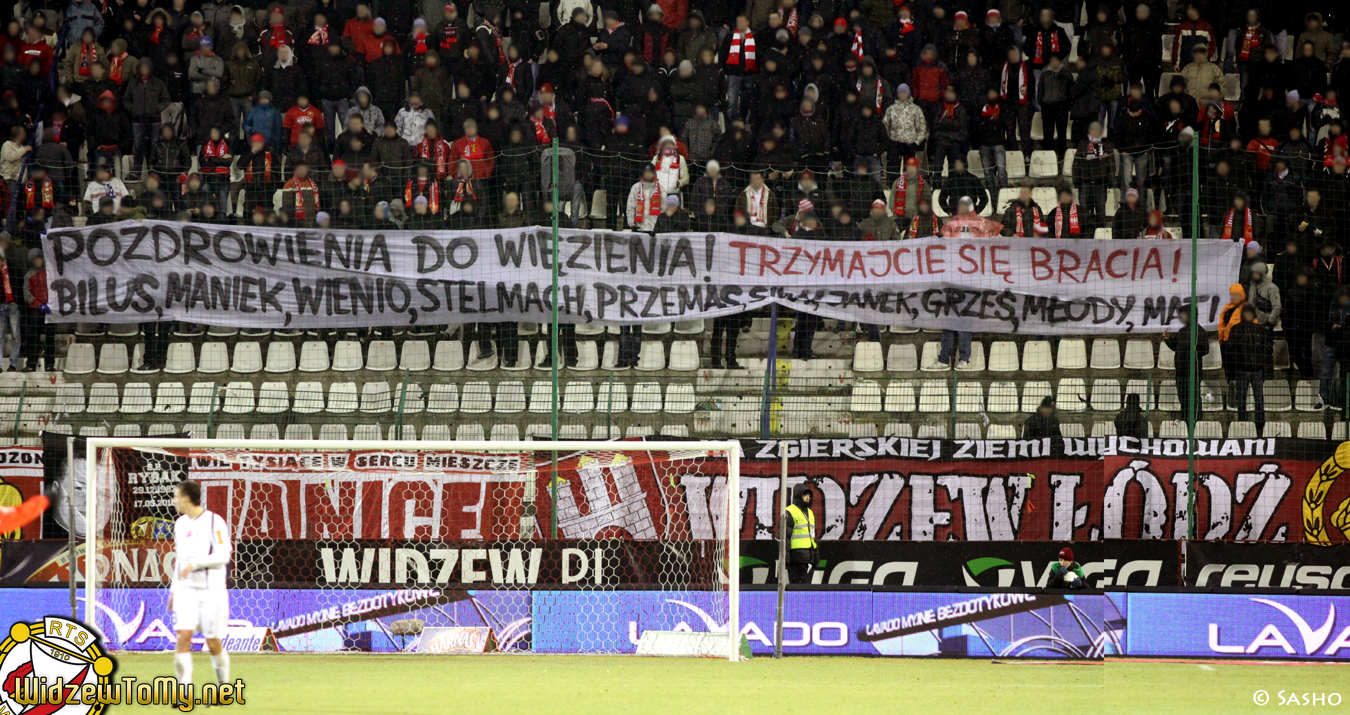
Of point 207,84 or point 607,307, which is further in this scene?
point 207,84

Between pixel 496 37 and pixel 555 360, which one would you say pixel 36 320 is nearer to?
pixel 555 360

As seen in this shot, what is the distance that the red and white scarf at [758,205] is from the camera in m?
15.1

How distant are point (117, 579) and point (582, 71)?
906 centimetres

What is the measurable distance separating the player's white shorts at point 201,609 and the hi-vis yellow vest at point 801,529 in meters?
5.83

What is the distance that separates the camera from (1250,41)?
→ 1808 centimetres

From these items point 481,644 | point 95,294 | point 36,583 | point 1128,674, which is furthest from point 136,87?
point 1128,674

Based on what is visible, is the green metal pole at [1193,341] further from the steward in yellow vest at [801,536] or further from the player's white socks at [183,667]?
the player's white socks at [183,667]

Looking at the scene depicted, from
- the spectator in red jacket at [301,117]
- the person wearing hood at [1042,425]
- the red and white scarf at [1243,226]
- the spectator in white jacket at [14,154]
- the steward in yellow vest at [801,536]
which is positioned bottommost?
the steward in yellow vest at [801,536]

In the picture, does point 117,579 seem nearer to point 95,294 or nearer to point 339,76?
point 95,294

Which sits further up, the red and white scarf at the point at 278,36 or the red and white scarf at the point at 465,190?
the red and white scarf at the point at 278,36

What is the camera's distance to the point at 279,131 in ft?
57.0

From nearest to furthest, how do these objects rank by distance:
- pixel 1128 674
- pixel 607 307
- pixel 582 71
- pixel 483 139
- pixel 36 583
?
pixel 1128 674 → pixel 36 583 → pixel 607 307 → pixel 483 139 → pixel 582 71

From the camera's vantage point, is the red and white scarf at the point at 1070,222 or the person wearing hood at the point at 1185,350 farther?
the red and white scarf at the point at 1070,222

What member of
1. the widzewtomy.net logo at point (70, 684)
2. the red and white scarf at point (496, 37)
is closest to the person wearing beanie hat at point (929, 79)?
the red and white scarf at point (496, 37)
